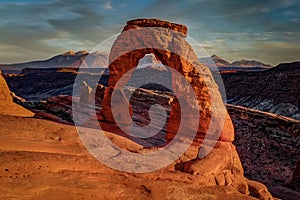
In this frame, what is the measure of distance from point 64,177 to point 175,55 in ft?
20.7

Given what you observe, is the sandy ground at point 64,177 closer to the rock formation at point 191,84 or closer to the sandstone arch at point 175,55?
the rock formation at point 191,84

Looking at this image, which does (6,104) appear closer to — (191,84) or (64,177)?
(191,84)

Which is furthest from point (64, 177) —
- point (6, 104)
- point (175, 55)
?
point (6, 104)

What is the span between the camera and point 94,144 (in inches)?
389

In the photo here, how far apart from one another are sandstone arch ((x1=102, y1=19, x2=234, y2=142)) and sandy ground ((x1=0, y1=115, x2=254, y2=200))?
3.11 m

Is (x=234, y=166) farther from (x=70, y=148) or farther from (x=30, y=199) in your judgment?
(x=30, y=199)

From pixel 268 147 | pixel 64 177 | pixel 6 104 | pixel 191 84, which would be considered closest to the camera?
pixel 64 177

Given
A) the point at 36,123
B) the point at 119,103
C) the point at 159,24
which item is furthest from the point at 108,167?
the point at 119,103

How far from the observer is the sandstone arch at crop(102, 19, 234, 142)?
11367 millimetres

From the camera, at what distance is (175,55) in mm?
11500

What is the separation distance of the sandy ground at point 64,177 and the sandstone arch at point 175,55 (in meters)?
3.11

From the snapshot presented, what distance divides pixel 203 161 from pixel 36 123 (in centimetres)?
583

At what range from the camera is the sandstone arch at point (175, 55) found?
11.4 metres

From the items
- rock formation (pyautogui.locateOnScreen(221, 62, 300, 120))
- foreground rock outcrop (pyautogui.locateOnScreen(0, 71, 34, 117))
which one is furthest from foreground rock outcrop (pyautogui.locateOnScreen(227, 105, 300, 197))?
rock formation (pyautogui.locateOnScreen(221, 62, 300, 120))
